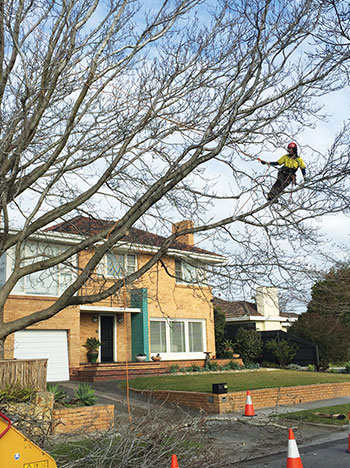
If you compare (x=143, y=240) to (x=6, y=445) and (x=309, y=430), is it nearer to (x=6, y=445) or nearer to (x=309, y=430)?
(x=309, y=430)

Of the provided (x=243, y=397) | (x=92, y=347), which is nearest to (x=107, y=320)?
(x=92, y=347)

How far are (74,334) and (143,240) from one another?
28.8 ft

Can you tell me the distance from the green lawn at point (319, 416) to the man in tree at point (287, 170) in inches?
216

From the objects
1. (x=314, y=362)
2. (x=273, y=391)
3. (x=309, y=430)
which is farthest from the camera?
(x=314, y=362)

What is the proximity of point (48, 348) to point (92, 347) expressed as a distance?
2.11 meters

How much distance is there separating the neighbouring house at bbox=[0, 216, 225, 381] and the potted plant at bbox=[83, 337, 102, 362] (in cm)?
27

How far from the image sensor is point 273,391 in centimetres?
1486

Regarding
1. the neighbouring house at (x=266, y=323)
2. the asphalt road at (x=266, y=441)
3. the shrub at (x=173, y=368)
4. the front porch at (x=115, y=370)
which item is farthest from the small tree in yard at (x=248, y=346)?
the asphalt road at (x=266, y=441)

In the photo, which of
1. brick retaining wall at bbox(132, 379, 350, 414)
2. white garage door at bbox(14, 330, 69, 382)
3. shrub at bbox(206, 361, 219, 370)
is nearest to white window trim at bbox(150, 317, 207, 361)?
shrub at bbox(206, 361, 219, 370)

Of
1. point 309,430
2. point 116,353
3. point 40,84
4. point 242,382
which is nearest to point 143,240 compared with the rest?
point 40,84

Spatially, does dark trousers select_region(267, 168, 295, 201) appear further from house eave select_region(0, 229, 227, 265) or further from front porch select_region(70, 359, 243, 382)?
front porch select_region(70, 359, 243, 382)

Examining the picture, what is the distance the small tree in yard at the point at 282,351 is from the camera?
87.4 feet

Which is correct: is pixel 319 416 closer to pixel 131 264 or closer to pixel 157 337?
pixel 157 337

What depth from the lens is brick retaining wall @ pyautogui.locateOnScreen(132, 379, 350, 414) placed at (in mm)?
13492
